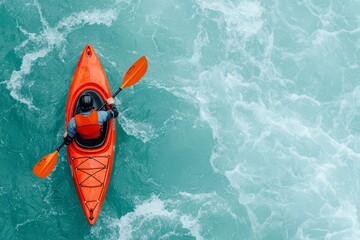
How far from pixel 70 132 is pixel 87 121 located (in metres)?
0.64

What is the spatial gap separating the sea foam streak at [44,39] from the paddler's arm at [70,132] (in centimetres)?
221

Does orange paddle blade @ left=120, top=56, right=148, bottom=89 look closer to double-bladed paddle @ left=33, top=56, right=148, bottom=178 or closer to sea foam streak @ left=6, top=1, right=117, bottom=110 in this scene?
double-bladed paddle @ left=33, top=56, right=148, bottom=178

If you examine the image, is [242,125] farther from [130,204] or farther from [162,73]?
[130,204]

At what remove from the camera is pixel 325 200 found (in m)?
14.9

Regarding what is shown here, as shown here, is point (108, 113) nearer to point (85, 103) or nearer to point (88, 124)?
point (88, 124)

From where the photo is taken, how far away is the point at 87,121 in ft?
41.0

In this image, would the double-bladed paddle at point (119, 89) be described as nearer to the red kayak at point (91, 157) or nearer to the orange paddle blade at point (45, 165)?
the orange paddle blade at point (45, 165)

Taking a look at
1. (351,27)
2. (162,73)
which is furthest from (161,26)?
(351,27)

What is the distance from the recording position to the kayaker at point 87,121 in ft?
40.7

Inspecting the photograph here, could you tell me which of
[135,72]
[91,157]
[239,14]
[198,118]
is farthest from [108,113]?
[239,14]

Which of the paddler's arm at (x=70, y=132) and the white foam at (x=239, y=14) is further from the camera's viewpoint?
the white foam at (x=239, y=14)

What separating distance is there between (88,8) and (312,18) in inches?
297

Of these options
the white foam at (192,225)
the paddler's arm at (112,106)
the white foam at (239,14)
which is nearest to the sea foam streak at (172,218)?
the white foam at (192,225)

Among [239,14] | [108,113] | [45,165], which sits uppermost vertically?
[239,14]
